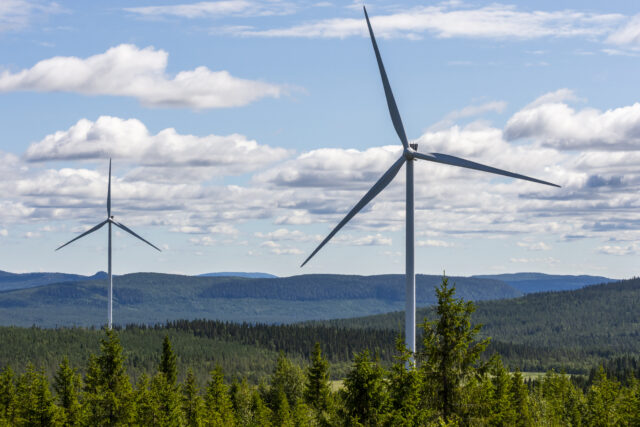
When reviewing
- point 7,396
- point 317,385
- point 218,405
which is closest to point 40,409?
point 7,396

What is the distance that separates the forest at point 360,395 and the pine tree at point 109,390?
98 millimetres

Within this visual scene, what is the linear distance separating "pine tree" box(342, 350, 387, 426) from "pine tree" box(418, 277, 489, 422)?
10.6ft

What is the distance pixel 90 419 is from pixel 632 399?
163 ft

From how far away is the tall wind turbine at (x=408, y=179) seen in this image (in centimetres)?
5838

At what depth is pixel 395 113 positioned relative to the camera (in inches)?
2931

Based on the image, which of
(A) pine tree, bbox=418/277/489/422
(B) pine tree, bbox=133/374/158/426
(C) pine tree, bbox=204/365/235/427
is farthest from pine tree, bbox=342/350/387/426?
(C) pine tree, bbox=204/365/235/427

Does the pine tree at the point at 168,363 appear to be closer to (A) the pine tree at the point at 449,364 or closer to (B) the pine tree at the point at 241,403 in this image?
(B) the pine tree at the point at 241,403

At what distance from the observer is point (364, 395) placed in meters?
48.8

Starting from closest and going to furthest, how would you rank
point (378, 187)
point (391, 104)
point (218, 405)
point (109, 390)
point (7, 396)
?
point (378, 187)
point (391, 104)
point (109, 390)
point (7, 396)
point (218, 405)

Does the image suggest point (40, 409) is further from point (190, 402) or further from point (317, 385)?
point (317, 385)

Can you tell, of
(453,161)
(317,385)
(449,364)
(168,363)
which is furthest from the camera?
(168,363)

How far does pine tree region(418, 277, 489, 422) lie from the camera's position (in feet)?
150

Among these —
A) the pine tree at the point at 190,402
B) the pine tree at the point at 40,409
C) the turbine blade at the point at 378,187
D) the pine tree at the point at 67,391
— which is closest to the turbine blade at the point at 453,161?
the turbine blade at the point at 378,187

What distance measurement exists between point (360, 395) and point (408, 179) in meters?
21.1
